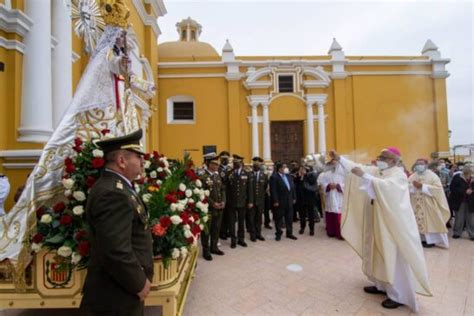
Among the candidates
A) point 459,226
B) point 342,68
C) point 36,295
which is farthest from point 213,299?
point 342,68

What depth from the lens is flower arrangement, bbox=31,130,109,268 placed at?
9.50 feet

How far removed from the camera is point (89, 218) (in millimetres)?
2039

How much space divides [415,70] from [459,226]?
11.4 metres

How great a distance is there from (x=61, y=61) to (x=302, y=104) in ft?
40.3

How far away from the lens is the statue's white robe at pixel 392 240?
3.93 m

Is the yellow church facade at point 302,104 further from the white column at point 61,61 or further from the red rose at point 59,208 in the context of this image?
the red rose at point 59,208

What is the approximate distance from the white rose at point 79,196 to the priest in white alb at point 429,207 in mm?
6973

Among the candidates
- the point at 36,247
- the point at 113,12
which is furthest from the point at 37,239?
the point at 113,12

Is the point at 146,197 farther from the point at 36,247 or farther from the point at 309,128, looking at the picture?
the point at 309,128

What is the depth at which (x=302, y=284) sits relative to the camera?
4711 millimetres

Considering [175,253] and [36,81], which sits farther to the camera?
[36,81]

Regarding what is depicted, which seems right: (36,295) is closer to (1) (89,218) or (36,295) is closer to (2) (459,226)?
(1) (89,218)

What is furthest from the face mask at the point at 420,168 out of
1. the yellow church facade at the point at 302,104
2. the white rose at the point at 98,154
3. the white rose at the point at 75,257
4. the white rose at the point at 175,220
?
the yellow church facade at the point at 302,104

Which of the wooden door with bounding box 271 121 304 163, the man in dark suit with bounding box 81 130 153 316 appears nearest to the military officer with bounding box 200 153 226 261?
the man in dark suit with bounding box 81 130 153 316
